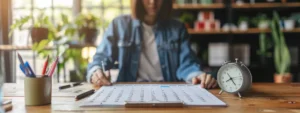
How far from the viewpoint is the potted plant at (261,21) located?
12.4 ft

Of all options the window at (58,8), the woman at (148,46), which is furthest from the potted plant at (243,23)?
the woman at (148,46)

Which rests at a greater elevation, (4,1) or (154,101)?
(4,1)

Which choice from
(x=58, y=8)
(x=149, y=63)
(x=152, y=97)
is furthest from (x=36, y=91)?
(x=58, y=8)

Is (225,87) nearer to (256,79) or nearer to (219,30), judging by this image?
(219,30)

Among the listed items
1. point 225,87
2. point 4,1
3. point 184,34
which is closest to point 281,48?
point 184,34

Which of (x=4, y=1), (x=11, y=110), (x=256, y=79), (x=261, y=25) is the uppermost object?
(x=4, y=1)

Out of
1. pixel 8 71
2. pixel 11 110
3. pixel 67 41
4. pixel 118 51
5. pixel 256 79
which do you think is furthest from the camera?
pixel 256 79

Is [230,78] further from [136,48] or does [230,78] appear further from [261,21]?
[261,21]

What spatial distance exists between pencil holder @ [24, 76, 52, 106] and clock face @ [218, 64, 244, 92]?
624 millimetres

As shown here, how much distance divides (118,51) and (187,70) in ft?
1.51

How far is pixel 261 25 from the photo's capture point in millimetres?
3801

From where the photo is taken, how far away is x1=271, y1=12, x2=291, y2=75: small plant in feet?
12.0

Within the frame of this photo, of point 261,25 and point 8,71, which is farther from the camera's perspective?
point 261,25

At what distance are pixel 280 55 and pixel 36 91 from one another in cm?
330
